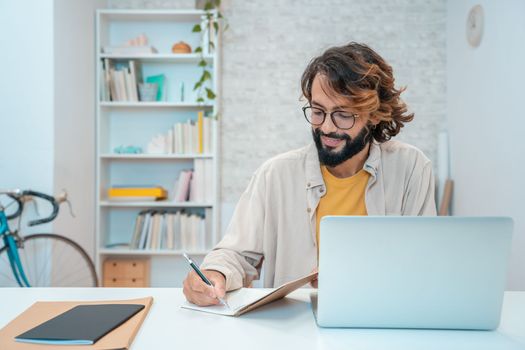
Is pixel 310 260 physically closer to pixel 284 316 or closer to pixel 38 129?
pixel 284 316

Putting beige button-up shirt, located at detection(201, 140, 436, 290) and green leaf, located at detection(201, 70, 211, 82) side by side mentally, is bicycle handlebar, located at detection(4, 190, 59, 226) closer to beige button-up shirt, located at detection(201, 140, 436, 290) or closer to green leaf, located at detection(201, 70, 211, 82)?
green leaf, located at detection(201, 70, 211, 82)

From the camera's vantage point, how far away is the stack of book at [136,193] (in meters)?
3.69

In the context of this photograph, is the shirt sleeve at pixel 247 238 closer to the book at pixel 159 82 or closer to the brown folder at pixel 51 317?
the brown folder at pixel 51 317

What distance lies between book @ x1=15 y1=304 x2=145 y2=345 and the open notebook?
151 mm

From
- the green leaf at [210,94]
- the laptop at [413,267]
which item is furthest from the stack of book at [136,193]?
the laptop at [413,267]

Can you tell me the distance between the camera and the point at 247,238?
64.7 inches

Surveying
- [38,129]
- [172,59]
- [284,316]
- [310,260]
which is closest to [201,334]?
[284,316]

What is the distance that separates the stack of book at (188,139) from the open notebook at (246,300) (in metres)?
2.51

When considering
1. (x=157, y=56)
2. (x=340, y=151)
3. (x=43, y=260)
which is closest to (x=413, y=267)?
(x=340, y=151)

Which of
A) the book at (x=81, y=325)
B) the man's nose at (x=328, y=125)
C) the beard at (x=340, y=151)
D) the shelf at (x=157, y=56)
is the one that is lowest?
the book at (x=81, y=325)

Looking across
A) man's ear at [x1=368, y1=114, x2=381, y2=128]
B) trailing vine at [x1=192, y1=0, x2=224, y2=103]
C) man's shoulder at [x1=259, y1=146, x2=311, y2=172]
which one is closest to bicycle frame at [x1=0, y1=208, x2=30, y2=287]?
trailing vine at [x1=192, y1=0, x2=224, y2=103]

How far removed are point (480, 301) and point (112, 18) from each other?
11.5 ft

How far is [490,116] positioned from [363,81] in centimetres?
170

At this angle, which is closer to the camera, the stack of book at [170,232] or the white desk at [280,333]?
the white desk at [280,333]
